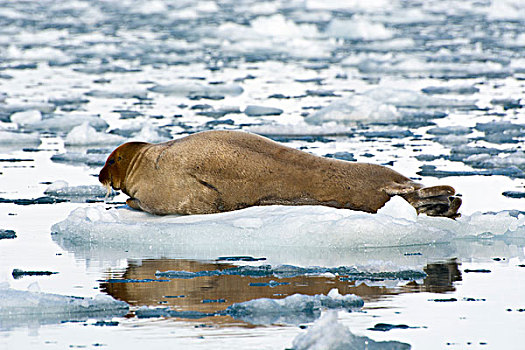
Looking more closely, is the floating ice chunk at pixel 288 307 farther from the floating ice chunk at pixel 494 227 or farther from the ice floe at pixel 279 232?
the floating ice chunk at pixel 494 227

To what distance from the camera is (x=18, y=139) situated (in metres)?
10.2

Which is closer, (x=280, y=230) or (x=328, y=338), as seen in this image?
(x=328, y=338)

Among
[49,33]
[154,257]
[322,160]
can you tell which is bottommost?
[154,257]

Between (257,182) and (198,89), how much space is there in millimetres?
9149

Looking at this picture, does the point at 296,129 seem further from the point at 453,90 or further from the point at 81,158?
the point at 453,90

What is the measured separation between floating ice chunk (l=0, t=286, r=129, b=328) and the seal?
207cm

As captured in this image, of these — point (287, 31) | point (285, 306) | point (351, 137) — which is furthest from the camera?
point (287, 31)

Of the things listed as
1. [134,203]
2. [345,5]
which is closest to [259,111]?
[134,203]

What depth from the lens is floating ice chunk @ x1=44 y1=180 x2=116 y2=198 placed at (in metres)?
7.27

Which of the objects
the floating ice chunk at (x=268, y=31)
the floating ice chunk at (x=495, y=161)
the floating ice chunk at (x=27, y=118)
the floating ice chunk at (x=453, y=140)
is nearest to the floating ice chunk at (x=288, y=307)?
the floating ice chunk at (x=495, y=161)

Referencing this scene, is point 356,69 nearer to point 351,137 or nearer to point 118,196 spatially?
point 351,137

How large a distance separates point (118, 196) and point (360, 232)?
2.43 meters

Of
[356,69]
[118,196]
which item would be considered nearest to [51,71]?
[356,69]

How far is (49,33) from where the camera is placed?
24719mm
